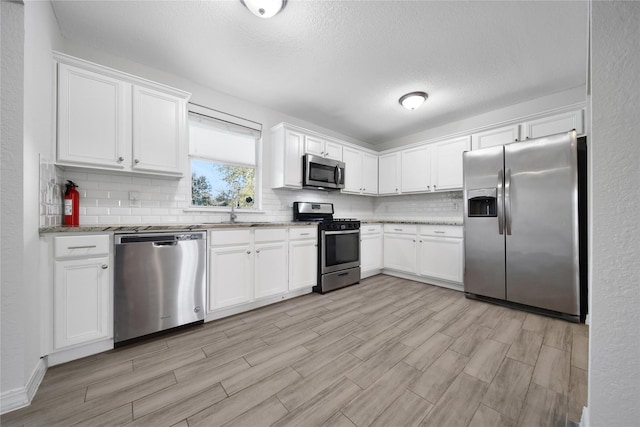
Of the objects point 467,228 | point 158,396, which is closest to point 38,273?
point 158,396

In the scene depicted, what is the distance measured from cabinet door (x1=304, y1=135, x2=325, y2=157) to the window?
704 mm

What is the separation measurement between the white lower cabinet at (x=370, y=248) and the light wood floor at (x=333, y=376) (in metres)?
1.50

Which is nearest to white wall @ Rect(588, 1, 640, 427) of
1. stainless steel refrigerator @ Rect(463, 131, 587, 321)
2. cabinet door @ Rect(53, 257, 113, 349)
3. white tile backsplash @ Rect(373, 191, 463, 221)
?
stainless steel refrigerator @ Rect(463, 131, 587, 321)

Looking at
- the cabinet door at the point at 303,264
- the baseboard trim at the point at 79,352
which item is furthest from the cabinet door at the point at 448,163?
the baseboard trim at the point at 79,352

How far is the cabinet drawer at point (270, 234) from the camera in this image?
273 cm

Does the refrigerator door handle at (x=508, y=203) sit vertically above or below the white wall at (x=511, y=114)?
below

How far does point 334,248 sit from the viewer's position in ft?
11.2

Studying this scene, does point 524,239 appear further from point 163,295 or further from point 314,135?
point 163,295

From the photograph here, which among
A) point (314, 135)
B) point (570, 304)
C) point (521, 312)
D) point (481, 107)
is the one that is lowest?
point (521, 312)

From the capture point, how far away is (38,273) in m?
1.55

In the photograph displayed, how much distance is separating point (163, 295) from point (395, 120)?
387 cm

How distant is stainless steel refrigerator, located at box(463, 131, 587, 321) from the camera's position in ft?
7.97

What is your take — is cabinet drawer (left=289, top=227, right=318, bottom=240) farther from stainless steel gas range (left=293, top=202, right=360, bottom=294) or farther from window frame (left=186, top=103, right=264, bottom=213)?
window frame (left=186, top=103, right=264, bottom=213)

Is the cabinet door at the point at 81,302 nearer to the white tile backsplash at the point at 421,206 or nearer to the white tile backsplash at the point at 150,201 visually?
the white tile backsplash at the point at 150,201
